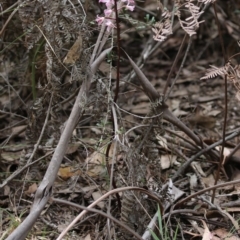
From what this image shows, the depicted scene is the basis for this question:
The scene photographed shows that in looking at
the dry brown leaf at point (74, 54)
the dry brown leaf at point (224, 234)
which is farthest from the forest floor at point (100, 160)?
the dry brown leaf at point (74, 54)

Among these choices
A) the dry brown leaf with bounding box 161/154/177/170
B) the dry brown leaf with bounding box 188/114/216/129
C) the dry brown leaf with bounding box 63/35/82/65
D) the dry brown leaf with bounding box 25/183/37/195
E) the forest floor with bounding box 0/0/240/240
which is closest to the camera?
the dry brown leaf with bounding box 63/35/82/65

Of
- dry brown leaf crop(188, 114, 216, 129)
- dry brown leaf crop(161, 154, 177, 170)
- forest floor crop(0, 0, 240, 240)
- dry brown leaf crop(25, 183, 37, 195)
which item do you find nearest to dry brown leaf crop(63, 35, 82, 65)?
forest floor crop(0, 0, 240, 240)

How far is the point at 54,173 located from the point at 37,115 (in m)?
0.49

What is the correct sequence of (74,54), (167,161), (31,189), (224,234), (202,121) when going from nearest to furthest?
(74,54) → (224,234) → (31,189) → (167,161) → (202,121)

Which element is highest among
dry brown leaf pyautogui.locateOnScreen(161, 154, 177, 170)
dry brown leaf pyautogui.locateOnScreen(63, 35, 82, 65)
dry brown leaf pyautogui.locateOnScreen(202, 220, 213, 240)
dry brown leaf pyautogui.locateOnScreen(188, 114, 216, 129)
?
dry brown leaf pyautogui.locateOnScreen(63, 35, 82, 65)

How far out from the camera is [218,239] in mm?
1660

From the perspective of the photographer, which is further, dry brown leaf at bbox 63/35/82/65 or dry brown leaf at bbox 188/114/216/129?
dry brown leaf at bbox 188/114/216/129

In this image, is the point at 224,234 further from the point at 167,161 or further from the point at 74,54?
the point at 74,54

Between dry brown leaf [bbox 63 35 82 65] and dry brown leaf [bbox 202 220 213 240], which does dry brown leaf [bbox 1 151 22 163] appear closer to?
dry brown leaf [bbox 63 35 82 65]

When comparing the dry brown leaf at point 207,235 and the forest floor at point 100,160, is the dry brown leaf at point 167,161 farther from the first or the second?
the dry brown leaf at point 207,235

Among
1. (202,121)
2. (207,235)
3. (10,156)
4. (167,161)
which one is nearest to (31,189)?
(10,156)

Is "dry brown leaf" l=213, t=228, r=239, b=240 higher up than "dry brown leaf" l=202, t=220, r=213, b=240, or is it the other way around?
"dry brown leaf" l=202, t=220, r=213, b=240

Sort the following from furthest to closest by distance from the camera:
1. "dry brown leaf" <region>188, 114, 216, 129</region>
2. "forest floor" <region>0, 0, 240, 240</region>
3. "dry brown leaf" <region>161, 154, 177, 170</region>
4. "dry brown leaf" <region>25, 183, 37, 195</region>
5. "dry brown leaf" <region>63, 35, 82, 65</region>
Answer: "dry brown leaf" <region>188, 114, 216, 129</region> → "dry brown leaf" <region>161, 154, 177, 170</region> → "dry brown leaf" <region>25, 183, 37, 195</region> → "forest floor" <region>0, 0, 240, 240</region> → "dry brown leaf" <region>63, 35, 82, 65</region>

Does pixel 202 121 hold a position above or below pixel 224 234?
below
